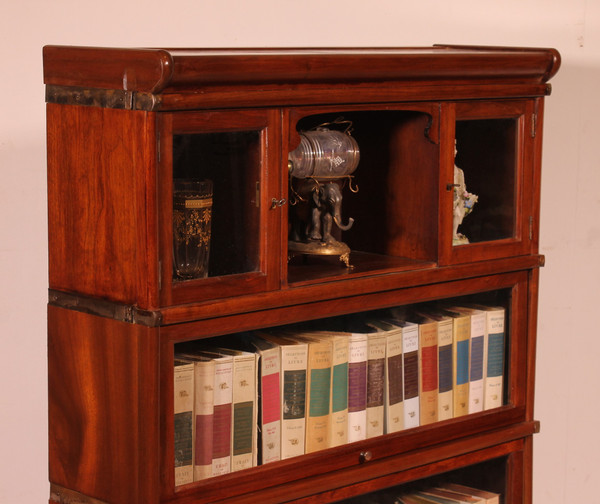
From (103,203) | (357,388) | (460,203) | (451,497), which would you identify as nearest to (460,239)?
(460,203)

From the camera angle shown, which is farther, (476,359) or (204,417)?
(476,359)

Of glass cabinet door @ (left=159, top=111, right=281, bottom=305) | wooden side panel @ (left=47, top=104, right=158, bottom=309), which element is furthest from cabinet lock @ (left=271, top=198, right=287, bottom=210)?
wooden side panel @ (left=47, top=104, right=158, bottom=309)

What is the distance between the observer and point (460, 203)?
2.62m

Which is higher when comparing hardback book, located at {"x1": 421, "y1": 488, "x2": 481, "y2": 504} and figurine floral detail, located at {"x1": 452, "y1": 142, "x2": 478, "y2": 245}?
figurine floral detail, located at {"x1": 452, "y1": 142, "x2": 478, "y2": 245}

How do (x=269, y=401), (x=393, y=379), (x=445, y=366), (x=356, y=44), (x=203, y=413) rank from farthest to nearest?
(x=356, y=44)
(x=445, y=366)
(x=393, y=379)
(x=269, y=401)
(x=203, y=413)

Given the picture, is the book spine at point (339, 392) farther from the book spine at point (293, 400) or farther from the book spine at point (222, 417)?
the book spine at point (222, 417)

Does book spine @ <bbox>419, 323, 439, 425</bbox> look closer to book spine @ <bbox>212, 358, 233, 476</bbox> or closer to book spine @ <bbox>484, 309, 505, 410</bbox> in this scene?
book spine @ <bbox>484, 309, 505, 410</bbox>

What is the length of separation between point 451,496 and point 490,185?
805 millimetres

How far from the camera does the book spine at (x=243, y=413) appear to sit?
2.27 metres

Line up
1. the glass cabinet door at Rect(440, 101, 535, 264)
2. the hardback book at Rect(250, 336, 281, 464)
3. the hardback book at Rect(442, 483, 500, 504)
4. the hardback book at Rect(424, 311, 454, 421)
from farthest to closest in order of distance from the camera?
the hardback book at Rect(442, 483, 500, 504), the hardback book at Rect(424, 311, 454, 421), the glass cabinet door at Rect(440, 101, 535, 264), the hardback book at Rect(250, 336, 281, 464)

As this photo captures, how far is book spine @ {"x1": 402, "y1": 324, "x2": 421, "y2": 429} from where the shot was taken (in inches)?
102

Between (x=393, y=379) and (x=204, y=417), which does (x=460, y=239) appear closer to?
(x=393, y=379)

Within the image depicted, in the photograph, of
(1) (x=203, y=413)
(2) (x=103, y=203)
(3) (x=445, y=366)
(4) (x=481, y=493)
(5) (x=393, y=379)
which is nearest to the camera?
(2) (x=103, y=203)

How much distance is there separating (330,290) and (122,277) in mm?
478
